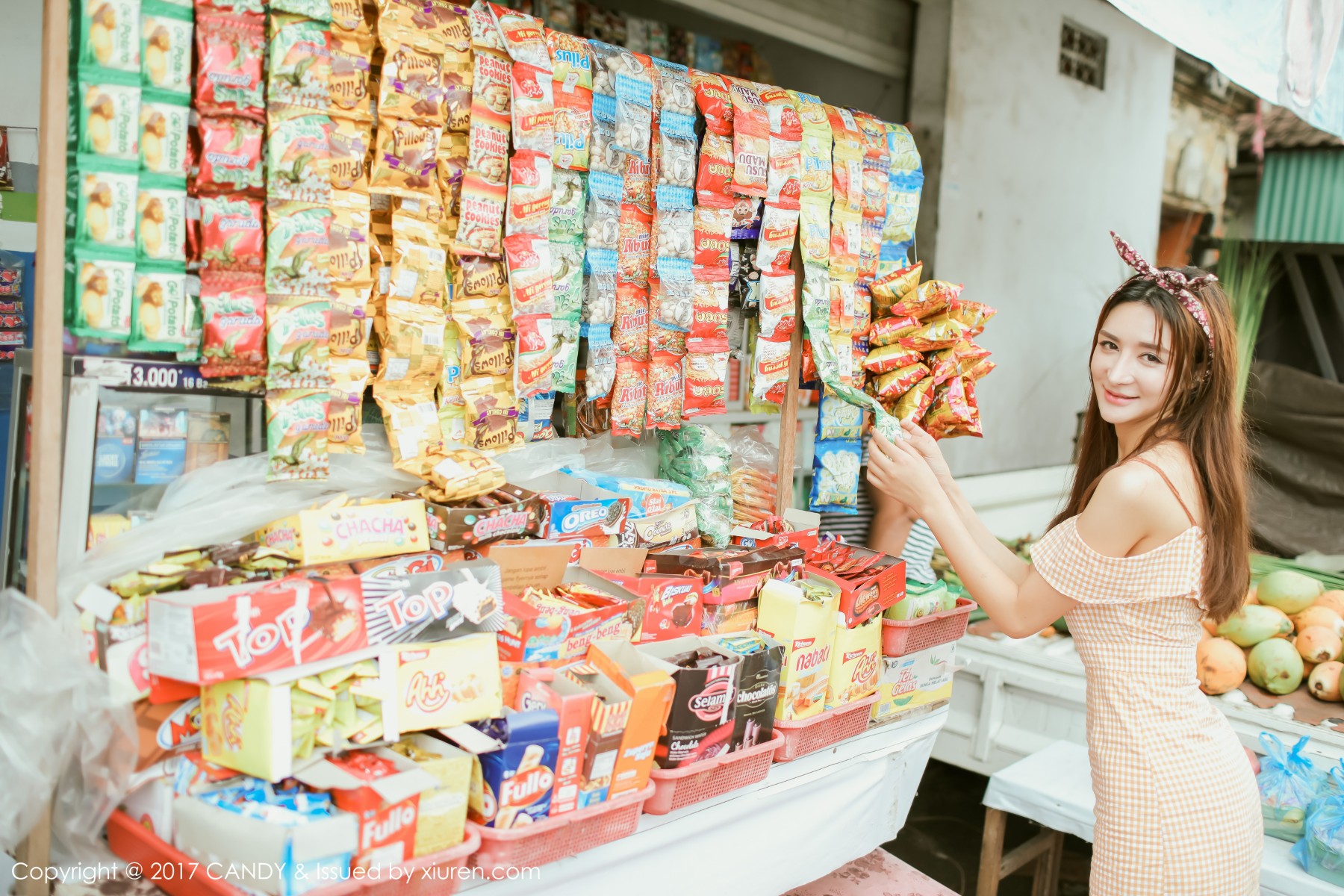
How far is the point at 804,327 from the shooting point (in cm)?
291

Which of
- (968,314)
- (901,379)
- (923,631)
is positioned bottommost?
(923,631)

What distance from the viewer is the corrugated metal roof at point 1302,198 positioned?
8.44m

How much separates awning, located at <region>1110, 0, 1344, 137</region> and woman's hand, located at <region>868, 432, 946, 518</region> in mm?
1232

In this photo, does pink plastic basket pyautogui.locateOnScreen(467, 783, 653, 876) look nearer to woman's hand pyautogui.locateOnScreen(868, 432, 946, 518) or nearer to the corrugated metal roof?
woman's hand pyautogui.locateOnScreen(868, 432, 946, 518)

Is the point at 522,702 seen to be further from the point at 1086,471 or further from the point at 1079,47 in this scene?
the point at 1079,47

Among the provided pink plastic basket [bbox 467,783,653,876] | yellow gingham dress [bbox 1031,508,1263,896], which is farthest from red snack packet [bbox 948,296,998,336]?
pink plastic basket [bbox 467,783,653,876]

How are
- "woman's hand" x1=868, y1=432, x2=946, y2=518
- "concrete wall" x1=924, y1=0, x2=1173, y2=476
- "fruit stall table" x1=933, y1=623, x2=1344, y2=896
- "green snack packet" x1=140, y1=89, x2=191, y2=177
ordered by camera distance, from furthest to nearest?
"concrete wall" x1=924, y1=0, x2=1173, y2=476 → "fruit stall table" x1=933, y1=623, x2=1344, y2=896 → "woman's hand" x1=868, y1=432, x2=946, y2=518 → "green snack packet" x1=140, y1=89, x2=191, y2=177

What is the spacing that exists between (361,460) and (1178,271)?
1.82m

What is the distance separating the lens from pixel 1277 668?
3.61m

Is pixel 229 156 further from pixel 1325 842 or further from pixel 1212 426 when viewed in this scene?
pixel 1325 842

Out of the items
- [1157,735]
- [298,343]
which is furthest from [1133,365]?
[298,343]

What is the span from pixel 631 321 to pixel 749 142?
23.9 inches

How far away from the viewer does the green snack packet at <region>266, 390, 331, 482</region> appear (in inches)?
76.4

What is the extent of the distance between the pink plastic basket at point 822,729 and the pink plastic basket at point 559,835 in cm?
47
